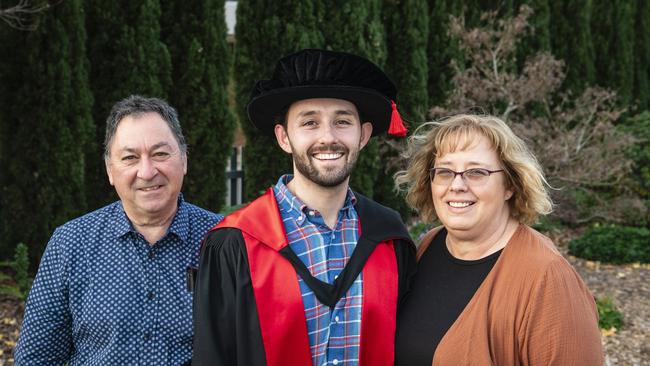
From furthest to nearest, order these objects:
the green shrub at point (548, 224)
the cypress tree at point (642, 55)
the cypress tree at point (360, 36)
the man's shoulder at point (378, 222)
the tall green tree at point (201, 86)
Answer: the cypress tree at point (642, 55) < the green shrub at point (548, 224) < the cypress tree at point (360, 36) < the tall green tree at point (201, 86) < the man's shoulder at point (378, 222)

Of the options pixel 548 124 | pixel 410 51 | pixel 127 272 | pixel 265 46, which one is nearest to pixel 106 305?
pixel 127 272

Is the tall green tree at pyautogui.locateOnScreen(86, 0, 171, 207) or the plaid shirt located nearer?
the plaid shirt

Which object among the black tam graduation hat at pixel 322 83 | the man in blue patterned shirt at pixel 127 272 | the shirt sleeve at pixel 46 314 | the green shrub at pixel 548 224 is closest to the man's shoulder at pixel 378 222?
the black tam graduation hat at pixel 322 83

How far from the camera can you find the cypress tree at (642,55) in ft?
41.6

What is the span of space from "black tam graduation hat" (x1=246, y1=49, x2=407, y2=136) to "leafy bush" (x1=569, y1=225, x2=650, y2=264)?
20.0 ft

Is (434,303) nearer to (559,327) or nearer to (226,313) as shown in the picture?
(559,327)

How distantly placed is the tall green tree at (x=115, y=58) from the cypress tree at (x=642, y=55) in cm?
1011

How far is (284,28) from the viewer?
24.3 ft

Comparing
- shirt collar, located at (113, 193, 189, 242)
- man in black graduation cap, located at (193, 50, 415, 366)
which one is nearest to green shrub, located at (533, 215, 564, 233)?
man in black graduation cap, located at (193, 50, 415, 366)

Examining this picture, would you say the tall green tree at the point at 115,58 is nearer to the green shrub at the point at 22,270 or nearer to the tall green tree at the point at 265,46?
the green shrub at the point at 22,270

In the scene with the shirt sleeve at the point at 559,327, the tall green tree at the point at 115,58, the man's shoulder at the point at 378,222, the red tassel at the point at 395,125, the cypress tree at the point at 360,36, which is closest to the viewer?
the shirt sleeve at the point at 559,327

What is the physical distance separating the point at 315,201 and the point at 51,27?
4.10 m

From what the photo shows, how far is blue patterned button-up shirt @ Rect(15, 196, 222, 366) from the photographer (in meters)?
2.20

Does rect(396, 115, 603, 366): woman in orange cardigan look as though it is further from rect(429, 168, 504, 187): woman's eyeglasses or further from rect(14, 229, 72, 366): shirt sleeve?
rect(14, 229, 72, 366): shirt sleeve
